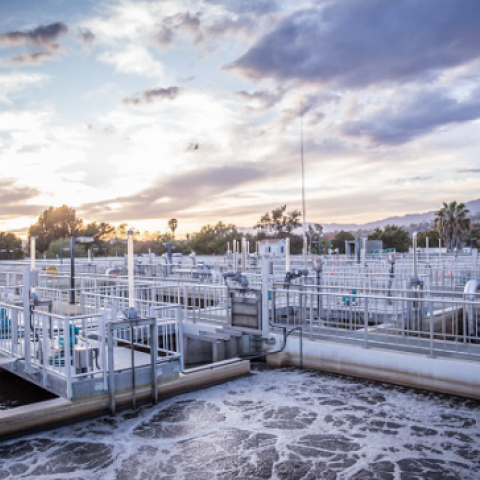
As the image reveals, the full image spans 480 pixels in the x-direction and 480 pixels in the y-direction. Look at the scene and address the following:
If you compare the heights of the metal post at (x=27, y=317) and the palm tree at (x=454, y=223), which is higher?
the palm tree at (x=454, y=223)

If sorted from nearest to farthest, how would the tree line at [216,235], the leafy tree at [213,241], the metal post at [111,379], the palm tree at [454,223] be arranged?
the metal post at [111,379], the palm tree at [454,223], the tree line at [216,235], the leafy tree at [213,241]

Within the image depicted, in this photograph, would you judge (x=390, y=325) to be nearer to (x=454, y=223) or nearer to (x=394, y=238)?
(x=454, y=223)

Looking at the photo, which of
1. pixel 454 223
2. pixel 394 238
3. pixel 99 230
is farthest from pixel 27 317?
pixel 99 230

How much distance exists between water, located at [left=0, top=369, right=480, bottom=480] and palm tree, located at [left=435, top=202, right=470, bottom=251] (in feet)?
187

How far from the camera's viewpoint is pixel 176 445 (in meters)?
7.45

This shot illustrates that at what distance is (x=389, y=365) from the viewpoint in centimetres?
989

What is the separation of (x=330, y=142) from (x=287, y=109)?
3.85m

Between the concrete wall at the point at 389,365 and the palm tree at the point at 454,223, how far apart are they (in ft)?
181

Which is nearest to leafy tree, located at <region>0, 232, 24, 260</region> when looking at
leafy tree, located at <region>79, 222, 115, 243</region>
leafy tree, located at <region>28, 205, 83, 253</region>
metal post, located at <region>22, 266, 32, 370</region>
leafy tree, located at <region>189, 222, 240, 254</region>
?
leafy tree, located at <region>28, 205, 83, 253</region>

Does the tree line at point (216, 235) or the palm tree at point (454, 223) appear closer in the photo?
the palm tree at point (454, 223)

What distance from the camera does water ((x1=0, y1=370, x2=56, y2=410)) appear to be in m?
9.80

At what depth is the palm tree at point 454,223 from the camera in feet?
201

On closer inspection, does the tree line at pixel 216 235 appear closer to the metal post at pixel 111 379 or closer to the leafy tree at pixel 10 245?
the leafy tree at pixel 10 245

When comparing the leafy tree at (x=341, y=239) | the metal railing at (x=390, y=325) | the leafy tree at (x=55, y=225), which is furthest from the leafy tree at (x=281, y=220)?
the metal railing at (x=390, y=325)
